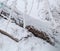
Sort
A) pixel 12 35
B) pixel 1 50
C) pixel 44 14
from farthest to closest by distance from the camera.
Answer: pixel 44 14 < pixel 12 35 < pixel 1 50

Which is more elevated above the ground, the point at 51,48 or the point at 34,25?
the point at 34,25

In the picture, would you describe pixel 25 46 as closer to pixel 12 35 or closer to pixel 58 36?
pixel 12 35

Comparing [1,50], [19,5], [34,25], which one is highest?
[19,5]

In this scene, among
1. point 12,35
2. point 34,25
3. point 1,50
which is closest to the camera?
point 1,50

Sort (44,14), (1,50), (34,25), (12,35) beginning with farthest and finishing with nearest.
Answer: (44,14) → (34,25) → (12,35) → (1,50)

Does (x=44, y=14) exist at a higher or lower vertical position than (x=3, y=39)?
higher

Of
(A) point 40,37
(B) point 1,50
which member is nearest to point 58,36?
(A) point 40,37

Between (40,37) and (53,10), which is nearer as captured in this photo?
(40,37)

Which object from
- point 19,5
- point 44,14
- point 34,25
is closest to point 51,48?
point 34,25

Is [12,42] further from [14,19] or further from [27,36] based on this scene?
[14,19]
